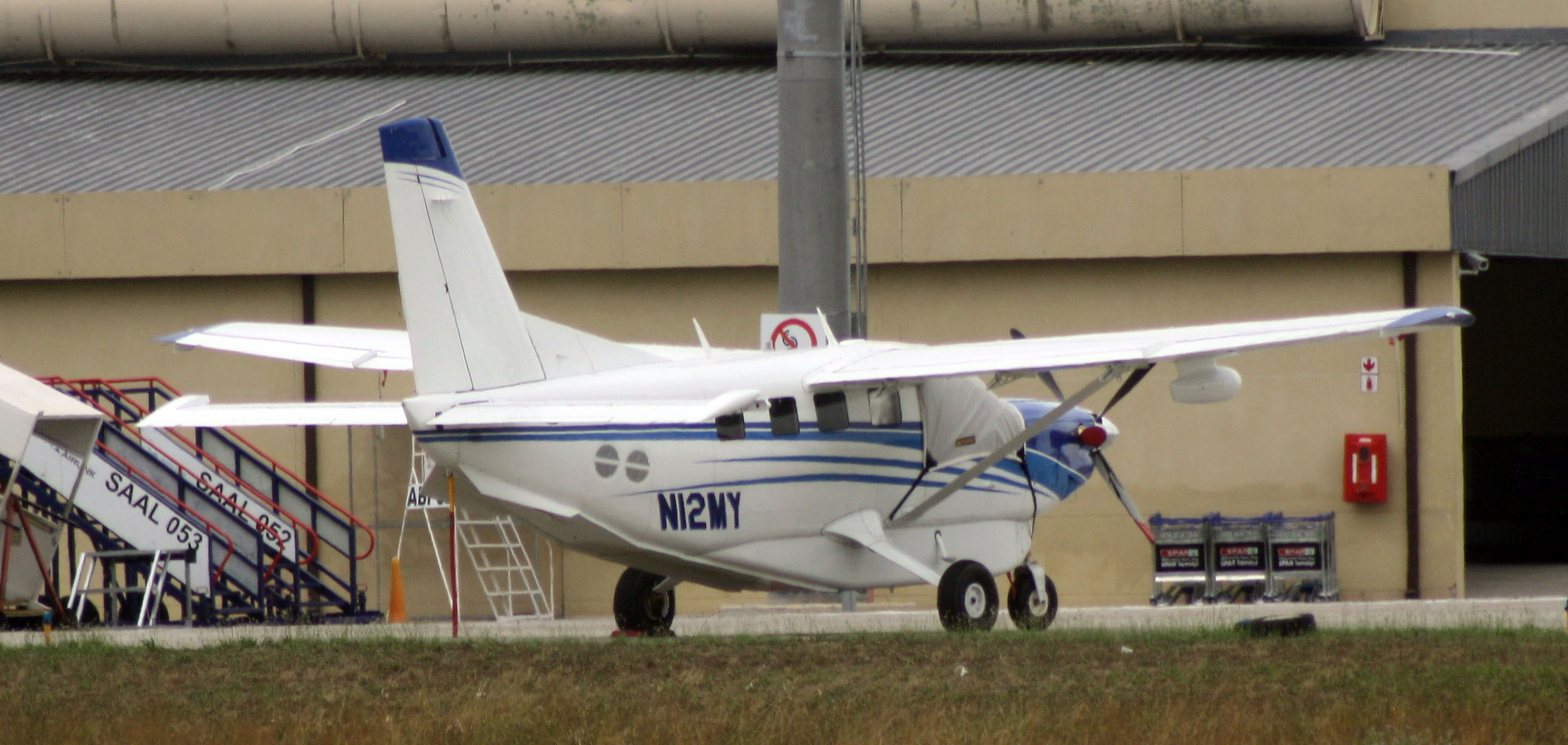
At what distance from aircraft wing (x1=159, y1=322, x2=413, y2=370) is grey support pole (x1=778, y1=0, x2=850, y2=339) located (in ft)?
12.2

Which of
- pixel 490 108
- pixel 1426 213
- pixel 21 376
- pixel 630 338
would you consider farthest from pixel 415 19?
pixel 1426 213

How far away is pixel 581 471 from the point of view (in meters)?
14.6

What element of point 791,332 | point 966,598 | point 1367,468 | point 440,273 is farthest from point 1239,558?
point 440,273

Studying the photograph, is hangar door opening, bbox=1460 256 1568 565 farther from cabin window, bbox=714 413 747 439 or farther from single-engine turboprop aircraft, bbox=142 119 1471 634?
cabin window, bbox=714 413 747 439

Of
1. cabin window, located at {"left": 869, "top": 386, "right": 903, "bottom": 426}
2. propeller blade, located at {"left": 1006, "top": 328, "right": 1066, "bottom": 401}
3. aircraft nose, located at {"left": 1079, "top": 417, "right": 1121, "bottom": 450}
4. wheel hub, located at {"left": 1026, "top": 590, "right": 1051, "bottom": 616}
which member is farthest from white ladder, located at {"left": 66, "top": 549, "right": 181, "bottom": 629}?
aircraft nose, located at {"left": 1079, "top": 417, "right": 1121, "bottom": 450}

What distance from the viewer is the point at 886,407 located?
16.0 metres

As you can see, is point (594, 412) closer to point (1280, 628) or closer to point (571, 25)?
point (1280, 628)

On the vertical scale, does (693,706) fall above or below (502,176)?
below

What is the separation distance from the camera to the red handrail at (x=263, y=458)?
889 inches

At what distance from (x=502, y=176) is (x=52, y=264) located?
5808 mm

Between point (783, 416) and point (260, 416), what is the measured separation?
3909 mm

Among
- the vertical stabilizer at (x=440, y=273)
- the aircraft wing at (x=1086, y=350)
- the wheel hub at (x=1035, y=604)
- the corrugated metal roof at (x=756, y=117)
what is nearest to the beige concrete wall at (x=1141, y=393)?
the corrugated metal roof at (x=756, y=117)

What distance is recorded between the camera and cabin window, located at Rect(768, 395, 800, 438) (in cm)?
1530

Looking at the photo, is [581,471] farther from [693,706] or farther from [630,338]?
[630,338]
